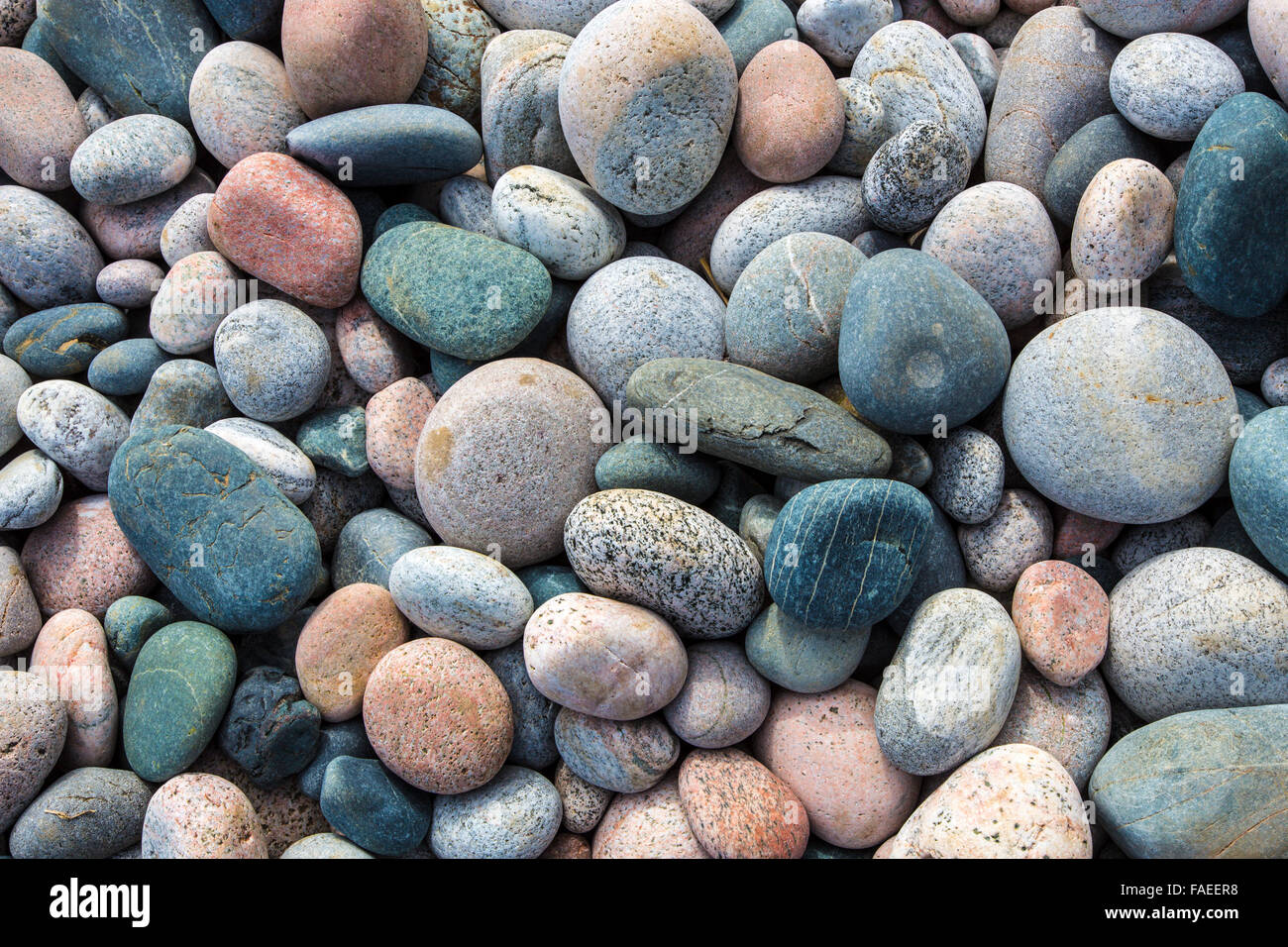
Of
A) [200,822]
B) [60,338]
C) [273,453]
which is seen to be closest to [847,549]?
[273,453]

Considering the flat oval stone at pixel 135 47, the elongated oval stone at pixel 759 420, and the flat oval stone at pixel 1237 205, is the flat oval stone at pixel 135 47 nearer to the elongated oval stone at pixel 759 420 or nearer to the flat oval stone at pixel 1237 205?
the elongated oval stone at pixel 759 420

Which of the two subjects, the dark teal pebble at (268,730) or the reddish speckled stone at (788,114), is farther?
the reddish speckled stone at (788,114)

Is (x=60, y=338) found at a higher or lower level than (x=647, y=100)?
lower

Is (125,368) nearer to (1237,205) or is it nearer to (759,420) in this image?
(759,420)

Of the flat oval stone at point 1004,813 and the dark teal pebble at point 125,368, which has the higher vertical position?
the dark teal pebble at point 125,368

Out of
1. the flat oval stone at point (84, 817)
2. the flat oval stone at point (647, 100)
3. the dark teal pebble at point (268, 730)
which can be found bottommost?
the flat oval stone at point (84, 817)

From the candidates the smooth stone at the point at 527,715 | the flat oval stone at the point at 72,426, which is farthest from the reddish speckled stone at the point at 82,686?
the smooth stone at the point at 527,715

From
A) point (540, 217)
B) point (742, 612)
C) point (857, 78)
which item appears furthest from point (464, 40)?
point (742, 612)
